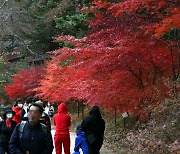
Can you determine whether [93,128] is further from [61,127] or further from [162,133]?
[162,133]

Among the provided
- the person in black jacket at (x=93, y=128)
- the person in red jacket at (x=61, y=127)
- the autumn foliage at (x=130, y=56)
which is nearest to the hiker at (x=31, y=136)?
the person in black jacket at (x=93, y=128)

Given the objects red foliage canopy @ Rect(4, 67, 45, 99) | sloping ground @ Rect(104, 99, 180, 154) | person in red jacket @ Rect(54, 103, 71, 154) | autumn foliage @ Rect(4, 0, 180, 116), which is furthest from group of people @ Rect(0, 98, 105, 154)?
red foliage canopy @ Rect(4, 67, 45, 99)

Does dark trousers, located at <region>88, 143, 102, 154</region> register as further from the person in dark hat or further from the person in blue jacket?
the person in dark hat

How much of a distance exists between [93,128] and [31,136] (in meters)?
4.22

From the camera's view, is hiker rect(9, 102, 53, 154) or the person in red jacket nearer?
hiker rect(9, 102, 53, 154)

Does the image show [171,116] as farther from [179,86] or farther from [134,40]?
[134,40]

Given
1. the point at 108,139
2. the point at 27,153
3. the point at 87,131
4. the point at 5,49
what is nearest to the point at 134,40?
the point at 87,131

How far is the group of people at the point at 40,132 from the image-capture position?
5.43 m

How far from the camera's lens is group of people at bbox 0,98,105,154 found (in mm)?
5434

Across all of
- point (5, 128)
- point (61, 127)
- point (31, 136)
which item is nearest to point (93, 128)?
point (61, 127)

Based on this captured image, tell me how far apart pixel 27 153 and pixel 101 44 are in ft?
27.7

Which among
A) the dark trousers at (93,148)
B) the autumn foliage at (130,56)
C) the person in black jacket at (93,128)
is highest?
the autumn foliage at (130,56)

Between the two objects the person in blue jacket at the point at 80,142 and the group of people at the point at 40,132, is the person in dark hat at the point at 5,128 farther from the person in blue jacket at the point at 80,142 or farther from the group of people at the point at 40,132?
the person in blue jacket at the point at 80,142

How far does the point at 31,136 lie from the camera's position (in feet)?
17.7
